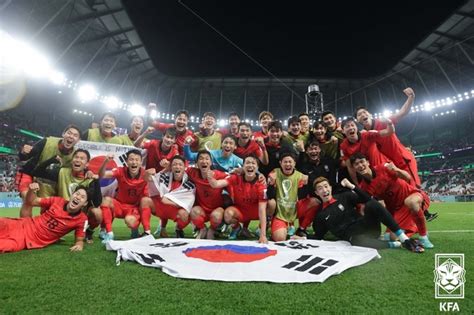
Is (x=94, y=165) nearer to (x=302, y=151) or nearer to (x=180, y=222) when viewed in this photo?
(x=180, y=222)

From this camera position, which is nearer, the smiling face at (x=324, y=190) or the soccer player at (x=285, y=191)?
the smiling face at (x=324, y=190)

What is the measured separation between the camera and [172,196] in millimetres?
4789

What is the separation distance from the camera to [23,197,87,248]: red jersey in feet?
12.8

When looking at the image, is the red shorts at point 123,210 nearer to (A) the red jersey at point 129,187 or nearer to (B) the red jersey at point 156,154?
(A) the red jersey at point 129,187

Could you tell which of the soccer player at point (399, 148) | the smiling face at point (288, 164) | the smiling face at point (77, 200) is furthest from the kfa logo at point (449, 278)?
the smiling face at point (77, 200)

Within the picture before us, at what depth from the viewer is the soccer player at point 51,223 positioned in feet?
12.3

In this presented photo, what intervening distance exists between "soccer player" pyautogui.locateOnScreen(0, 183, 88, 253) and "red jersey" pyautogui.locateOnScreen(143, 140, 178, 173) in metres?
1.81

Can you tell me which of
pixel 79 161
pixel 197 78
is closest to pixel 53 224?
pixel 79 161

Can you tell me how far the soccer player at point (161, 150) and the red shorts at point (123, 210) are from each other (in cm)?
96

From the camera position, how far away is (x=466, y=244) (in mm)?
4039

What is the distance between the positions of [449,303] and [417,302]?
22cm

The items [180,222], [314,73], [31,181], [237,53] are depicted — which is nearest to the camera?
[31,181]

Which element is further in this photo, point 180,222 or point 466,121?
point 466,121

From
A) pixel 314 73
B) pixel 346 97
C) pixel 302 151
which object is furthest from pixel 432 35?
pixel 302 151
